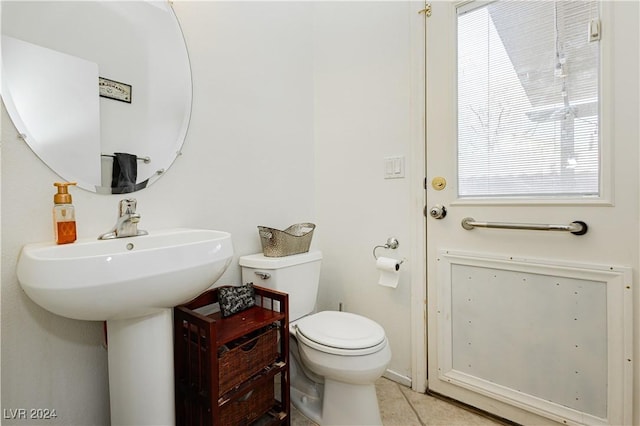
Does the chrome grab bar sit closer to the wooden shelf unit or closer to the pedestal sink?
the wooden shelf unit

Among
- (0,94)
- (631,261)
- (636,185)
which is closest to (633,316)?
(631,261)

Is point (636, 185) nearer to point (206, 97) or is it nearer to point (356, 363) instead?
point (356, 363)

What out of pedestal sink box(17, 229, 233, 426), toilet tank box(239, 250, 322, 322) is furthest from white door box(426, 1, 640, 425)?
pedestal sink box(17, 229, 233, 426)

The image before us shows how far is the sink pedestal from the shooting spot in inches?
36.0

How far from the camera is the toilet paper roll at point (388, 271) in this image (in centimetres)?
147

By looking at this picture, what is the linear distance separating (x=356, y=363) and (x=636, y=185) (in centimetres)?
113

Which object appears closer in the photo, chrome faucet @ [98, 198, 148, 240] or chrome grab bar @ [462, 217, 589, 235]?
chrome faucet @ [98, 198, 148, 240]

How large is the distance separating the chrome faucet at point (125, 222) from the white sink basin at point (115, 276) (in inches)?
1.4

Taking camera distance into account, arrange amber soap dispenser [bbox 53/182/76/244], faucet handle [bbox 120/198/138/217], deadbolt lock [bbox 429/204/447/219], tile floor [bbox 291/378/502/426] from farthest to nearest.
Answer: deadbolt lock [bbox 429/204/447/219] → tile floor [bbox 291/378/502/426] → faucet handle [bbox 120/198/138/217] → amber soap dispenser [bbox 53/182/76/244]

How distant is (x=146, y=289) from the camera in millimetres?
782

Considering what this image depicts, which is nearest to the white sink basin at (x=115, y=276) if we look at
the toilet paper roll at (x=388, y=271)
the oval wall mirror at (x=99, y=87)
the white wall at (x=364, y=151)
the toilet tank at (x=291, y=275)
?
the oval wall mirror at (x=99, y=87)

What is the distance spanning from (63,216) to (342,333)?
103cm

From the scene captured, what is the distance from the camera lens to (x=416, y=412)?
1372 mm

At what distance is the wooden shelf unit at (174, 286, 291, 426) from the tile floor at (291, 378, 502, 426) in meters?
0.33
